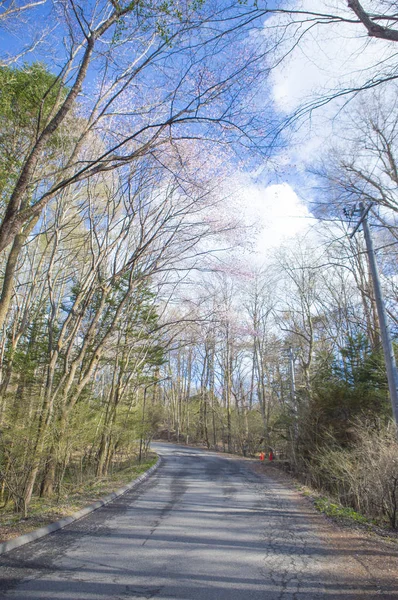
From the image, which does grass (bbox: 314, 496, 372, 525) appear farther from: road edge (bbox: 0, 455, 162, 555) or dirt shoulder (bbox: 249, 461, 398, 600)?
road edge (bbox: 0, 455, 162, 555)

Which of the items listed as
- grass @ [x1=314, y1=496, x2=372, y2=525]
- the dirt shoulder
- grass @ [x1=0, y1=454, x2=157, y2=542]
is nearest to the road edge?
grass @ [x1=0, y1=454, x2=157, y2=542]

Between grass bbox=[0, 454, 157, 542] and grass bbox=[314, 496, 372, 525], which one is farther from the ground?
grass bbox=[314, 496, 372, 525]

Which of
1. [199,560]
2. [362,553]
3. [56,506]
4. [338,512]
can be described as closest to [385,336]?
[338,512]

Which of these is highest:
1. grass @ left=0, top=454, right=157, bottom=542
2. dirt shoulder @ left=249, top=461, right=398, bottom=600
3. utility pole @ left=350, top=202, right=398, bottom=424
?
utility pole @ left=350, top=202, right=398, bottom=424

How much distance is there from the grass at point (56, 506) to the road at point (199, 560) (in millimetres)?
417

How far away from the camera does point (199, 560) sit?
4.17m

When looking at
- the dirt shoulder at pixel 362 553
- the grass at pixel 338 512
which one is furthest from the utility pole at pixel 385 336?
the dirt shoulder at pixel 362 553

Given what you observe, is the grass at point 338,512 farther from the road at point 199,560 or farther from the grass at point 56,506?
the grass at point 56,506

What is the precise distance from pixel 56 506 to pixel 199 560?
12.6 ft

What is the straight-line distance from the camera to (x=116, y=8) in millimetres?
5133

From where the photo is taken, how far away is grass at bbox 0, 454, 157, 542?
5.25m

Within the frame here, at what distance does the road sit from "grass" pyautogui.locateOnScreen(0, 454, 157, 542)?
42 cm

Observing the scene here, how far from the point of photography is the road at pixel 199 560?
11.1 ft

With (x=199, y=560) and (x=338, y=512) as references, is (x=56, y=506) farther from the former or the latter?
(x=338, y=512)
